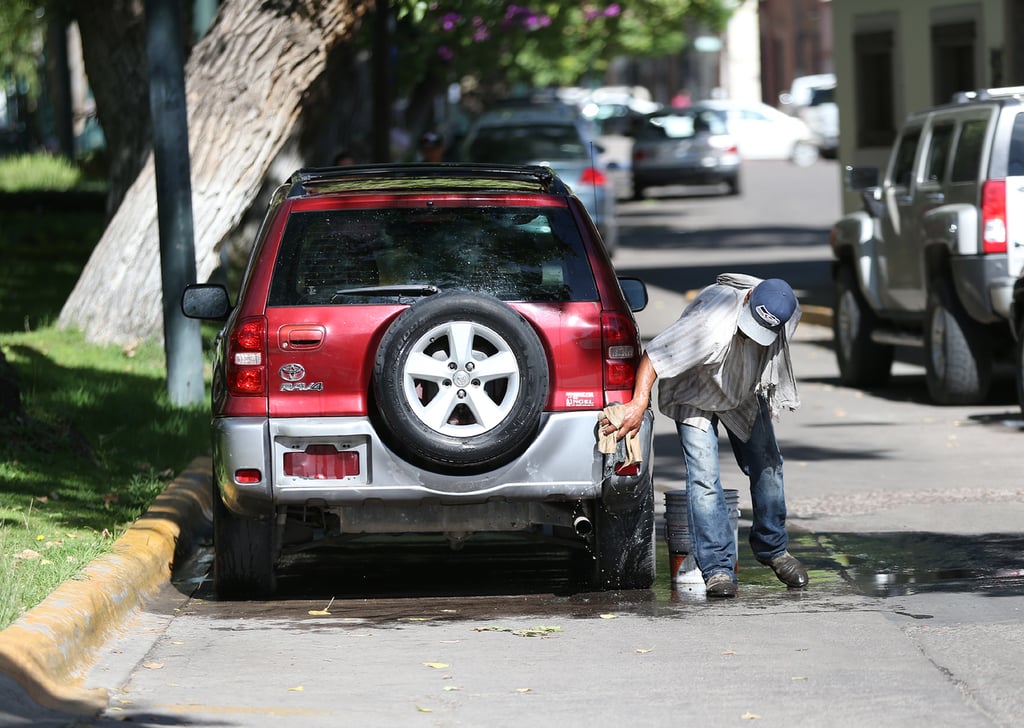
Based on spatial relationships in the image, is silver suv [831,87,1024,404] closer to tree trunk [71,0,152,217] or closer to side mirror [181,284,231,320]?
side mirror [181,284,231,320]

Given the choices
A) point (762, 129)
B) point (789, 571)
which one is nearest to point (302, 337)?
point (789, 571)

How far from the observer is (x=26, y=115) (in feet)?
160

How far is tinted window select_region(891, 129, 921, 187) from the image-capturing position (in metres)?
14.1

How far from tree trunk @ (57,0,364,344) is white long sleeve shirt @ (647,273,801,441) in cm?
758

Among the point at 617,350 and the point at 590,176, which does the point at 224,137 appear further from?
the point at 590,176

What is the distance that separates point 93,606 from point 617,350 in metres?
2.12

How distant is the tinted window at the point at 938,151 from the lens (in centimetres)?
1338

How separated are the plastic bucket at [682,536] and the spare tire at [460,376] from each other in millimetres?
1118

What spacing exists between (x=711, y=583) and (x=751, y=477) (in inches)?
21.4

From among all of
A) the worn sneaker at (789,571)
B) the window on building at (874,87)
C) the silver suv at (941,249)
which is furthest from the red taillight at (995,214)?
the window on building at (874,87)

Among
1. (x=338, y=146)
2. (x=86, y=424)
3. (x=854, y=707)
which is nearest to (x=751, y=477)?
(x=854, y=707)

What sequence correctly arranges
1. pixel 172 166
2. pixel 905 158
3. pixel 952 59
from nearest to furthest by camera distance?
→ pixel 172 166 < pixel 905 158 < pixel 952 59

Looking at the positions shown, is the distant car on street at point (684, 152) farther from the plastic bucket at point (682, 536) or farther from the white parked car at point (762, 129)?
the plastic bucket at point (682, 536)

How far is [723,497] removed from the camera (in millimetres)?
7660
